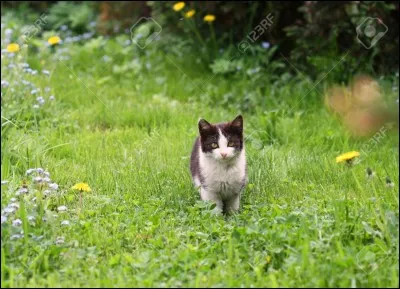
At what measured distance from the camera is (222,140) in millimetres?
4777

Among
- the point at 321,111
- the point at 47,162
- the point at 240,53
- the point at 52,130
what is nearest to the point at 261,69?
the point at 240,53

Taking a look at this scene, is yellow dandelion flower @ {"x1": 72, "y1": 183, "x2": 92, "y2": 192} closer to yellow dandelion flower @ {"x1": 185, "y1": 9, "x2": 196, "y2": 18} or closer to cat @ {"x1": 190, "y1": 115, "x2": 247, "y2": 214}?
cat @ {"x1": 190, "y1": 115, "x2": 247, "y2": 214}

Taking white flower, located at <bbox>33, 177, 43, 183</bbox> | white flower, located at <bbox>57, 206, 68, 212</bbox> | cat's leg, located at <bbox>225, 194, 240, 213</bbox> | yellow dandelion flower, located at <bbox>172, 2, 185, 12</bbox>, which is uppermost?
yellow dandelion flower, located at <bbox>172, 2, 185, 12</bbox>

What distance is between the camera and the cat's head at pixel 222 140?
15.6 ft

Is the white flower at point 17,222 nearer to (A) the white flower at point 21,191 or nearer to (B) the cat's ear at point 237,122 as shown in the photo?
(A) the white flower at point 21,191

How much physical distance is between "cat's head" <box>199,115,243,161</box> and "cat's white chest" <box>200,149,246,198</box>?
7 centimetres

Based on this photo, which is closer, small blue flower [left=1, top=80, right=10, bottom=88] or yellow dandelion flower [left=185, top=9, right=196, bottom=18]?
small blue flower [left=1, top=80, right=10, bottom=88]

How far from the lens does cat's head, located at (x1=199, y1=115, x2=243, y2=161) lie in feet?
15.6

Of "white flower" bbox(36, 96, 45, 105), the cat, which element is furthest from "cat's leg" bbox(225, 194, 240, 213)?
"white flower" bbox(36, 96, 45, 105)

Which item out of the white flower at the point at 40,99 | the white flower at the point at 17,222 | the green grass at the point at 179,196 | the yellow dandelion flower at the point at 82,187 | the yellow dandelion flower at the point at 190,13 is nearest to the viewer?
the green grass at the point at 179,196

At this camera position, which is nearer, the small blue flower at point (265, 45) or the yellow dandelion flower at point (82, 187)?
the yellow dandelion flower at point (82, 187)

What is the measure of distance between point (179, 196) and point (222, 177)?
0.35m

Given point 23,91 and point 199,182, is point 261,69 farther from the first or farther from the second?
point 199,182

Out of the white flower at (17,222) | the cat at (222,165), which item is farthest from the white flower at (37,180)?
the cat at (222,165)
